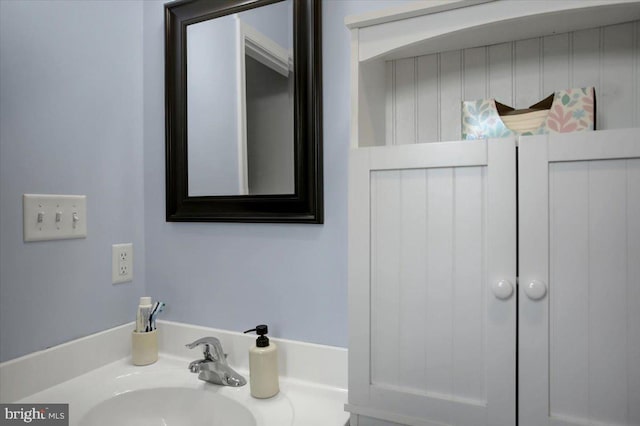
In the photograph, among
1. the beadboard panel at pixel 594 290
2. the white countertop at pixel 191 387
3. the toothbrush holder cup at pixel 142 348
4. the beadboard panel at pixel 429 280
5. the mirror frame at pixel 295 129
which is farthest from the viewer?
the toothbrush holder cup at pixel 142 348

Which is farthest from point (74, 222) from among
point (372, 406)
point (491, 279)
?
point (491, 279)

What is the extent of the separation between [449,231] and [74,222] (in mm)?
1006

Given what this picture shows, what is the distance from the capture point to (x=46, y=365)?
105 centimetres

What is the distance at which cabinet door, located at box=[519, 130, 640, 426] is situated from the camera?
0.62 m

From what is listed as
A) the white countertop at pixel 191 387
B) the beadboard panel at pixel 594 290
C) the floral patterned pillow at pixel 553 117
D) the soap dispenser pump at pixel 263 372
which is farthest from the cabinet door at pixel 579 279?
the soap dispenser pump at pixel 263 372

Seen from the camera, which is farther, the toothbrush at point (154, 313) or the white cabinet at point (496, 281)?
the toothbrush at point (154, 313)

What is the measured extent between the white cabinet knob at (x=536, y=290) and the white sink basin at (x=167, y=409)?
706mm

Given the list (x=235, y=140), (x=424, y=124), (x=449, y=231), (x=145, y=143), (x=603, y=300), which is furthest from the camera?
(x=145, y=143)

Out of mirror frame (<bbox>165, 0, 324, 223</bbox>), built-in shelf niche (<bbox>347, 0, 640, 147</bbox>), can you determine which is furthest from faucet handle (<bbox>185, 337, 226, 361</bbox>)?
built-in shelf niche (<bbox>347, 0, 640, 147</bbox>)

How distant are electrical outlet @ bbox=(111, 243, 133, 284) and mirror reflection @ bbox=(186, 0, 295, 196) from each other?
0.29m

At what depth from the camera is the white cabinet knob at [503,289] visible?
2.24ft

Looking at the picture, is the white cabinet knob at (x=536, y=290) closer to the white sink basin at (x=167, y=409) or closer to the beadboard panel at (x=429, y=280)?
the beadboard panel at (x=429, y=280)

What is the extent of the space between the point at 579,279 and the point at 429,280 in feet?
0.79

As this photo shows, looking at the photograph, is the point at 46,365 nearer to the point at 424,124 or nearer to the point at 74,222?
the point at 74,222
